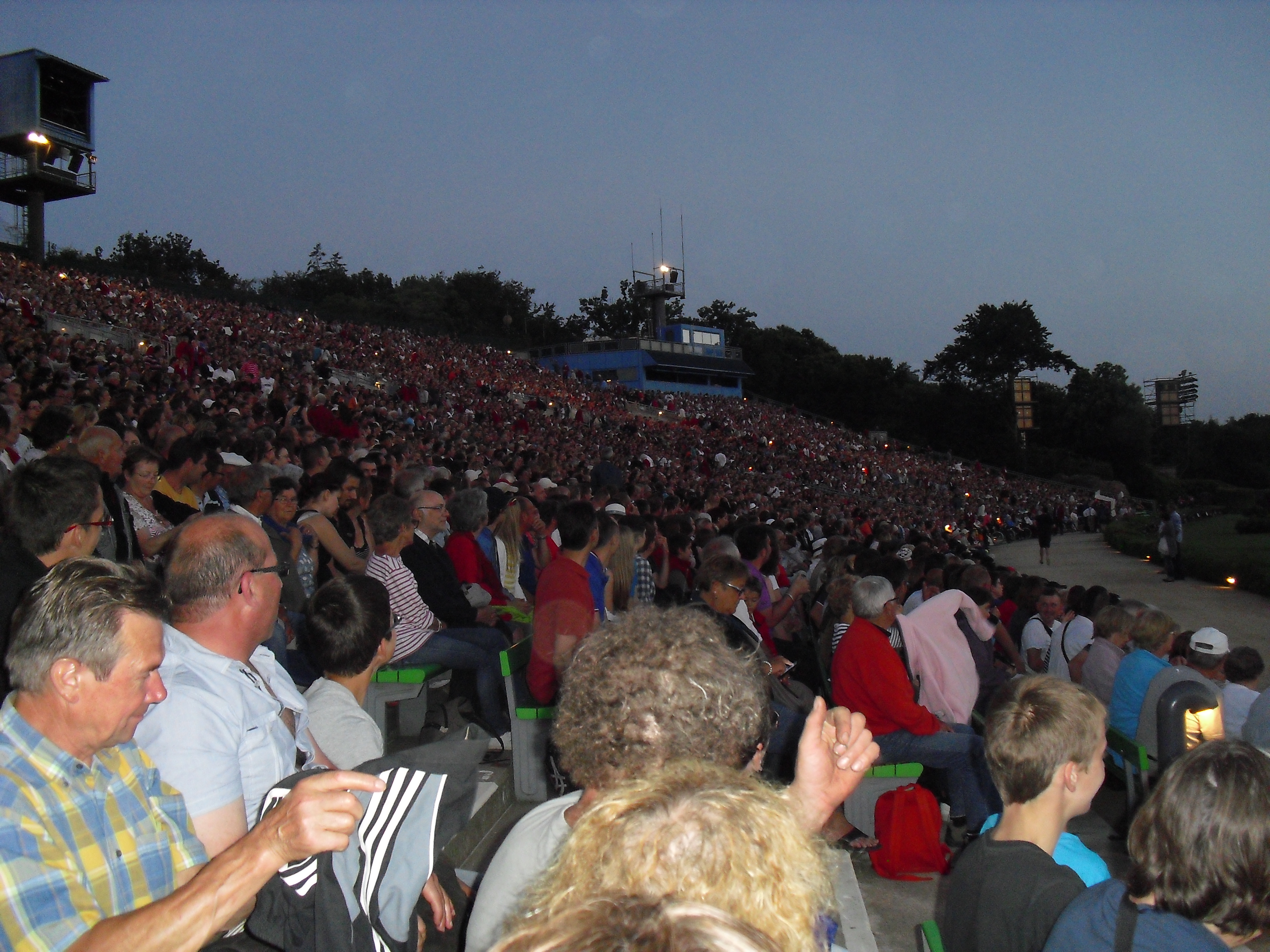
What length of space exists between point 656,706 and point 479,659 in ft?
11.9

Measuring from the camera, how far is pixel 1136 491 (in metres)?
58.8

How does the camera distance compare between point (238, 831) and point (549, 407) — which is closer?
point (238, 831)

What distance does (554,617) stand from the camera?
14.1ft

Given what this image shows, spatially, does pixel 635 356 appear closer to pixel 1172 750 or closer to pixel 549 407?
pixel 549 407

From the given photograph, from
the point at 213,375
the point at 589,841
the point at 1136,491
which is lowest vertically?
the point at 1136,491

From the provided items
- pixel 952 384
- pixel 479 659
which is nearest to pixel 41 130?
pixel 479 659

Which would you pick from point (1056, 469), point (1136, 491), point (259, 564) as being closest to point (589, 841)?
point (259, 564)

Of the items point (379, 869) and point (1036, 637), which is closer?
point (379, 869)

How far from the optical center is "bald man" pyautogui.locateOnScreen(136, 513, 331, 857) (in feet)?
6.75

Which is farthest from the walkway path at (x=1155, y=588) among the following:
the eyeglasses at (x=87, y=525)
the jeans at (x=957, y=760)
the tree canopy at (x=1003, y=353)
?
the tree canopy at (x=1003, y=353)

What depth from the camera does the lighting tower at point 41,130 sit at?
34.8 m

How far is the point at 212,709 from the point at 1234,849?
2328 mm

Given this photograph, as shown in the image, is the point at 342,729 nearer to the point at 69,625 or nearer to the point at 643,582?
the point at 69,625

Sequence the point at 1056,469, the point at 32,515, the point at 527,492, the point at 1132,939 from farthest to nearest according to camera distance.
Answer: the point at 1056,469 < the point at 527,492 < the point at 32,515 < the point at 1132,939
